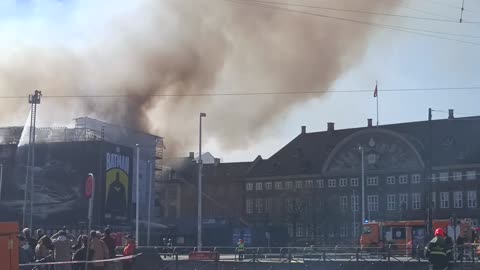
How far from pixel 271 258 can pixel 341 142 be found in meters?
64.5

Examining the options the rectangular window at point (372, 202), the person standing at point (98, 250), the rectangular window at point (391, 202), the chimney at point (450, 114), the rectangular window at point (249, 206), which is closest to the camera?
the person standing at point (98, 250)

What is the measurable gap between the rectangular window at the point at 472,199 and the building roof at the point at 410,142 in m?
3.55

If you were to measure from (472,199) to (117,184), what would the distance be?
133ft

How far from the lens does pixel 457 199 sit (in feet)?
299

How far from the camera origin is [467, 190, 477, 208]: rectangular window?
89438mm

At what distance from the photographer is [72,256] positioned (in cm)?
2127

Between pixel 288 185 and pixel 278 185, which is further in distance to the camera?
pixel 278 185

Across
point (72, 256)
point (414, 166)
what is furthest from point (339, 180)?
point (72, 256)

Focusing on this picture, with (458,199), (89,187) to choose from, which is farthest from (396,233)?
(89,187)

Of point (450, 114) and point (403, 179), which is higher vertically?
point (450, 114)

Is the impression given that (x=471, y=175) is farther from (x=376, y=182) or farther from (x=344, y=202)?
(x=344, y=202)

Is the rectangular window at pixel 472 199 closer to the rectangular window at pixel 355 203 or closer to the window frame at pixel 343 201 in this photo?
the rectangular window at pixel 355 203

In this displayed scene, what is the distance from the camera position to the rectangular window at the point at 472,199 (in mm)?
89438

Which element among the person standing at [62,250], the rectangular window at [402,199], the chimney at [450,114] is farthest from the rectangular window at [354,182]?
the person standing at [62,250]
